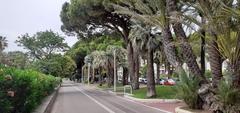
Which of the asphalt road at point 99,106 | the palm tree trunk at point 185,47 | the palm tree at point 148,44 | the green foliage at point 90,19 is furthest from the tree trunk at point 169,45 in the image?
the green foliage at point 90,19

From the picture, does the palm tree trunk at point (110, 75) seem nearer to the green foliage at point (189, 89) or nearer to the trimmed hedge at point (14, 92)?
the green foliage at point (189, 89)

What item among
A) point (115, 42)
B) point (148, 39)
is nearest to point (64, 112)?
point (148, 39)

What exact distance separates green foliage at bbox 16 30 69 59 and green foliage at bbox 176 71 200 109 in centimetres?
5949

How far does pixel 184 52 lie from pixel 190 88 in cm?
268

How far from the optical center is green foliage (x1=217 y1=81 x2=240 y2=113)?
20328mm

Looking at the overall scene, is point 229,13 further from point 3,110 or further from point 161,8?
point 3,110

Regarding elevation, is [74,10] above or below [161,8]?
above

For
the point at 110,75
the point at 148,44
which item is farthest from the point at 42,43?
the point at 148,44

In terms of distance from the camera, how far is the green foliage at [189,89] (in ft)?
79.7

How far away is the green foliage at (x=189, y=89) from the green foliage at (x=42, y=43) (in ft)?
195

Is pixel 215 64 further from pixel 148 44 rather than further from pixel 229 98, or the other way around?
pixel 148 44

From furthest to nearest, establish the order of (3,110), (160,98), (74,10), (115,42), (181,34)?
(115,42), (74,10), (160,98), (181,34), (3,110)

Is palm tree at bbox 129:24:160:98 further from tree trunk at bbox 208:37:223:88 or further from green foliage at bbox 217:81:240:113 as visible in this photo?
green foliage at bbox 217:81:240:113

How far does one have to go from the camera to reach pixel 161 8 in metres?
28.1
